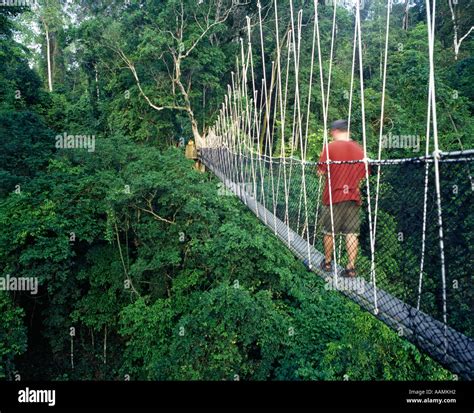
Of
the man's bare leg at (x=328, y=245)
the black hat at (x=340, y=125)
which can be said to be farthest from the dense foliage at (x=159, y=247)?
the black hat at (x=340, y=125)

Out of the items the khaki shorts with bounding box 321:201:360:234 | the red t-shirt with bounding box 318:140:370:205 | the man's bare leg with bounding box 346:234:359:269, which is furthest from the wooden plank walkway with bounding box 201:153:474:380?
the red t-shirt with bounding box 318:140:370:205

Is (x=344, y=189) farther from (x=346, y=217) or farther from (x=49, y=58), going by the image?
(x=49, y=58)

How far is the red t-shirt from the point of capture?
153 cm

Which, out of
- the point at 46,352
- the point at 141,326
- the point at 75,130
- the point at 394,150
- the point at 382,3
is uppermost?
the point at 382,3

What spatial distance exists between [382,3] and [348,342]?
1425 centimetres

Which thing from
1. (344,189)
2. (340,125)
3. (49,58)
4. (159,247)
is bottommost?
A: (159,247)

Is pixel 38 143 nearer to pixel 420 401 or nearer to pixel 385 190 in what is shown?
pixel 385 190

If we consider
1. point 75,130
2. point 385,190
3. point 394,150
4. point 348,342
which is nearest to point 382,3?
point 394,150

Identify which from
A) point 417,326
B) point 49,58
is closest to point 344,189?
point 417,326

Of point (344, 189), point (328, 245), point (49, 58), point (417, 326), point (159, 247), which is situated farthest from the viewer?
point (49, 58)

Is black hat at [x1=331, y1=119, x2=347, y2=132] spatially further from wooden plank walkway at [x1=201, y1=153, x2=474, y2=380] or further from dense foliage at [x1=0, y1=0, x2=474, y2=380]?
dense foliage at [x1=0, y1=0, x2=474, y2=380]

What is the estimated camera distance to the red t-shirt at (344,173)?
1.53m

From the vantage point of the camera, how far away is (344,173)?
5.10 feet

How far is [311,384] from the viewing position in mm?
1482
